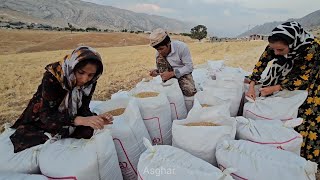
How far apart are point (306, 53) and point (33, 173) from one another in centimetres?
222

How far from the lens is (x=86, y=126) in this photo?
197cm

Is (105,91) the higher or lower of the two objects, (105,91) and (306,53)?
the lower

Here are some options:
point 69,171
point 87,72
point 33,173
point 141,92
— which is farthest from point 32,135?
point 141,92

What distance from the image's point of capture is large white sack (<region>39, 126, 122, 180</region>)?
5.71ft

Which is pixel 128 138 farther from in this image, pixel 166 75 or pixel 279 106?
pixel 279 106

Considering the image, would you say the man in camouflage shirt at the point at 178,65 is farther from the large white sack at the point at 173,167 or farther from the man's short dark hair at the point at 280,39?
the large white sack at the point at 173,167

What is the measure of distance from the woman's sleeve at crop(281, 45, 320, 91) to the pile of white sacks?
0.08 m

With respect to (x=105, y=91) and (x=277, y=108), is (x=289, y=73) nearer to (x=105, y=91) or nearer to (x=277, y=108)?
(x=277, y=108)

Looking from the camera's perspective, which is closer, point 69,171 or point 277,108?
point 69,171

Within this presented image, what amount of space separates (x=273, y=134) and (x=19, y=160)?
1612mm

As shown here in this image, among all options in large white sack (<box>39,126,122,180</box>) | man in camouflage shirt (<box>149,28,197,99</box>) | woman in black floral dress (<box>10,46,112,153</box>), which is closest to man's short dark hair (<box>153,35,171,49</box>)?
man in camouflage shirt (<box>149,28,197,99</box>)

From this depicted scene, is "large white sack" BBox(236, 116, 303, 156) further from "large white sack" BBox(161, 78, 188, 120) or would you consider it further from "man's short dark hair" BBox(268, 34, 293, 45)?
"large white sack" BBox(161, 78, 188, 120)

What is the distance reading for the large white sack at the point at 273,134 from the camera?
6.68ft

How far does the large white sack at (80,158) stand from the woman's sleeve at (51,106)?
0.42ft
